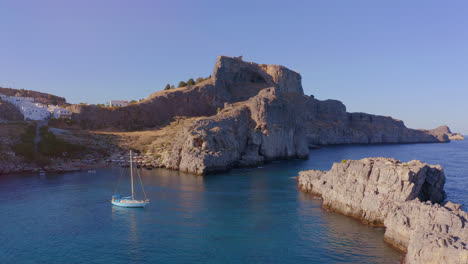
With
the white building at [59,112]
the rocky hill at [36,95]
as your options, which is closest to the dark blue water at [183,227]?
the white building at [59,112]

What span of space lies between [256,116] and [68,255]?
7282 centimetres

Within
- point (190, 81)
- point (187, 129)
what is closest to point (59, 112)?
point (187, 129)

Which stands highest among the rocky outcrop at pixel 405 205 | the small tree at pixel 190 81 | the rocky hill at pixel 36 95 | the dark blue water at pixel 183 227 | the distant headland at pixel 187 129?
the small tree at pixel 190 81

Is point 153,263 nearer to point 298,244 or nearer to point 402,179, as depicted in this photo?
point 298,244

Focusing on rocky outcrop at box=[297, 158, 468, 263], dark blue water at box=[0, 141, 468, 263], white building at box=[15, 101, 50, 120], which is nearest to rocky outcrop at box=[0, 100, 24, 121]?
white building at box=[15, 101, 50, 120]

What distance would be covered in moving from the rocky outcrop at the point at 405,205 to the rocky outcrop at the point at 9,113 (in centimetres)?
10241

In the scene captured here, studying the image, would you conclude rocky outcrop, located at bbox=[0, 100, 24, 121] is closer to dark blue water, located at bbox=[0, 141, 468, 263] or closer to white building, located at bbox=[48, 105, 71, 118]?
white building, located at bbox=[48, 105, 71, 118]

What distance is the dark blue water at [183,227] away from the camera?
29188 millimetres

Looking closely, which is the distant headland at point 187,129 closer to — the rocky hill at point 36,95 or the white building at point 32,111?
the rocky hill at point 36,95

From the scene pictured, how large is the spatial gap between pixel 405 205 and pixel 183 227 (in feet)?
82.6

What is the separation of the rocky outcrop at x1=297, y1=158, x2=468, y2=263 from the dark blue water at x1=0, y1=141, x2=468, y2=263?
7.05 feet

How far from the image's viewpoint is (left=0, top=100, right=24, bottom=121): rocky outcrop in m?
100

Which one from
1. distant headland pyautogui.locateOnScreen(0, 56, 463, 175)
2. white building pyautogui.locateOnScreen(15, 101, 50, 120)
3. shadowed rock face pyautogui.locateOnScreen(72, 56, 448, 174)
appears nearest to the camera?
distant headland pyautogui.locateOnScreen(0, 56, 463, 175)

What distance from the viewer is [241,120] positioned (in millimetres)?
92938
